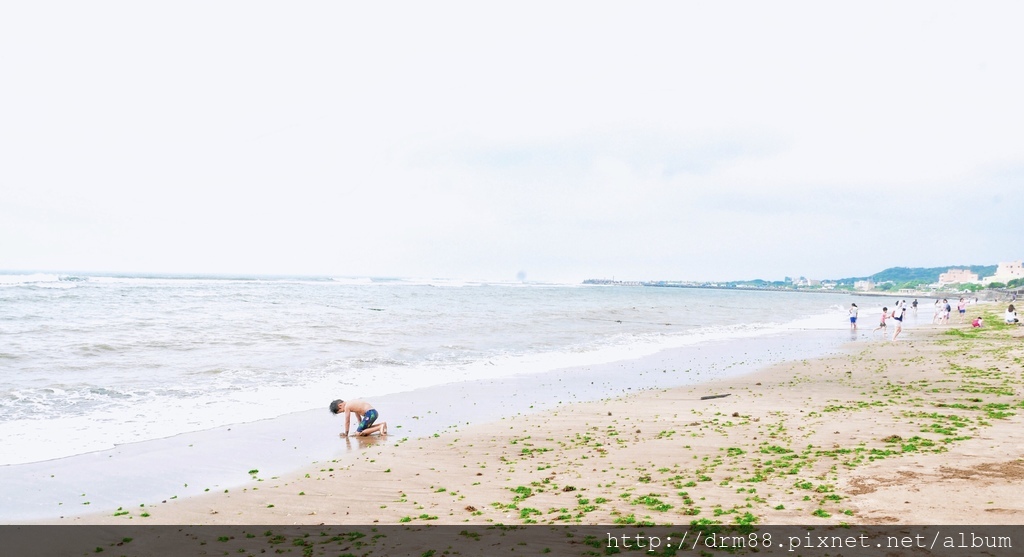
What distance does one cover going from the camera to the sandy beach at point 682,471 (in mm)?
8000

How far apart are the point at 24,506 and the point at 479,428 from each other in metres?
8.60

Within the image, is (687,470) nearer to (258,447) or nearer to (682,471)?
(682,471)

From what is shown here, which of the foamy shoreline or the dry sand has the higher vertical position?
the dry sand

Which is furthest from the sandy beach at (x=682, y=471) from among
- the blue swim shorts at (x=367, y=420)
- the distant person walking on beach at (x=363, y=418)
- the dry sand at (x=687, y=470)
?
the blue swim shorts at (x=367, y=420)

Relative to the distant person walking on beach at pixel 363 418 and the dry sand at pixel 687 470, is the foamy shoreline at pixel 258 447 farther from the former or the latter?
the dry sand at pixel 687 470

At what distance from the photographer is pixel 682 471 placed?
10.1 m

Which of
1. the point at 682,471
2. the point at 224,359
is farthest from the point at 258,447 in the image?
the point at 224,359

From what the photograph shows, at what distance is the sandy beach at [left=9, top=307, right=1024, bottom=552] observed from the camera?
8.00 m

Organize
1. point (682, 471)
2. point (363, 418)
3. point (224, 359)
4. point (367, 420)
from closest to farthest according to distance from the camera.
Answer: point (682, 471)
point (367, 420)
point (363, 418)
point (224, 359)

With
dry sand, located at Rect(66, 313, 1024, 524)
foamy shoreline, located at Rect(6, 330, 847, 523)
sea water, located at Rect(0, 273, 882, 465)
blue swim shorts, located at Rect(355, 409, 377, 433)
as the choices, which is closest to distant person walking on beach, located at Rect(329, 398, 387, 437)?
blue swim shorts, located at Rect(355, 409, 377, 433)

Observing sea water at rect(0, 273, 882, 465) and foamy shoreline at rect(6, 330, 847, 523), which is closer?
foamy shoreline at rect(6, 330, 847, 523)

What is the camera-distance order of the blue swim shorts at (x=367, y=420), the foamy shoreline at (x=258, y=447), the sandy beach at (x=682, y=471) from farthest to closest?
the blue swim shorts at (x=367, y=420) → the foamy shoreline at (x=258, y=447) → the sandy beach at (x=682, y=471)

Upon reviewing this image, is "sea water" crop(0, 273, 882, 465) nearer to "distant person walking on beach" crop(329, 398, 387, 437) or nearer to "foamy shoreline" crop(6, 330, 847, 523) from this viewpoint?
"foamy shoreline" crop(6, 330, 847, 523)

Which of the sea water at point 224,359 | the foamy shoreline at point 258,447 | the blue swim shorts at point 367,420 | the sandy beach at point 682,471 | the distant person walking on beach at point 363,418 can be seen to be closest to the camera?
the sandy beach at point 682,471
